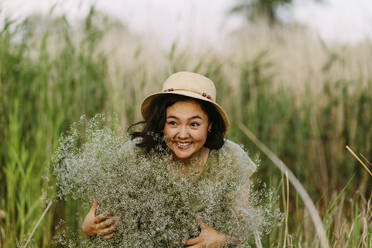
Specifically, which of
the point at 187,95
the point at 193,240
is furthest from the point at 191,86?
the point at 193,240

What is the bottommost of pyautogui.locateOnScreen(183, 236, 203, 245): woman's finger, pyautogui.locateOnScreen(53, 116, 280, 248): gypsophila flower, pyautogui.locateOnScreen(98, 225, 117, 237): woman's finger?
pyautogui.locateOnScreen(183, 236, 203, 245): woman's finger

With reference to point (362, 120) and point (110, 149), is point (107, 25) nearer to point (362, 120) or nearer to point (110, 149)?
point (110, 149)

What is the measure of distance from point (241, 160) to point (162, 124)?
385mm

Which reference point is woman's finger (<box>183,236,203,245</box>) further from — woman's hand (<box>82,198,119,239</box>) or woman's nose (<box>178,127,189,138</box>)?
woman's nose (<box>178,127,189,138</box>)

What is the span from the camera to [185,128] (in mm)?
1603

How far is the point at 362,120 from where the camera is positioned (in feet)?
11.3

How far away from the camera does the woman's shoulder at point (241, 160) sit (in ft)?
5.61

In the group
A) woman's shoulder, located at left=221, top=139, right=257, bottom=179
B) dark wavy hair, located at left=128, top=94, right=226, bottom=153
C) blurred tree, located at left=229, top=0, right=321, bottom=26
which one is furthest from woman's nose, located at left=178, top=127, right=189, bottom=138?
blurred tree, located at left=229, top=0, right=321, bottom=26

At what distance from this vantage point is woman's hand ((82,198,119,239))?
1411 millimetres

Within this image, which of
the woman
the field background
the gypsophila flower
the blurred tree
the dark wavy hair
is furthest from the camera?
the blurred tree

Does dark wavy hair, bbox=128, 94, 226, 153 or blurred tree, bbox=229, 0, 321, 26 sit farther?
blurred tree, bbox=229, 0, 321, 26

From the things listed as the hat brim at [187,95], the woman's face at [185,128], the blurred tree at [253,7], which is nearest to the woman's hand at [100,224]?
the woman's face at [185,128]

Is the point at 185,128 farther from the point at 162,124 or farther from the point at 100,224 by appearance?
the point at 100,224

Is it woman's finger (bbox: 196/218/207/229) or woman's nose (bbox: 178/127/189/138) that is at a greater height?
woman's nose (bbox: 178/127/189/138)
